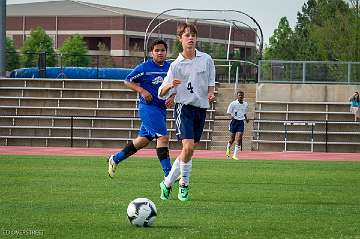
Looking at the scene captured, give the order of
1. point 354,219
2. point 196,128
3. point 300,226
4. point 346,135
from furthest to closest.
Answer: point 346,135 → point 196,128 → point 354,219 → point 300,226

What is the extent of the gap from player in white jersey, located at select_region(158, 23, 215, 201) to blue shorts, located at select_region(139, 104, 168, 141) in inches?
90.7

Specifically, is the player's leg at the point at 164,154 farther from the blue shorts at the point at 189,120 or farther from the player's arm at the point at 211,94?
the player's arm at the point at 211,94

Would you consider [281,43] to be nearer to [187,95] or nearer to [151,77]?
[151,77]

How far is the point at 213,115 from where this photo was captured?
4531 cm

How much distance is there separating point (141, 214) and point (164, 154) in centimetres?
548

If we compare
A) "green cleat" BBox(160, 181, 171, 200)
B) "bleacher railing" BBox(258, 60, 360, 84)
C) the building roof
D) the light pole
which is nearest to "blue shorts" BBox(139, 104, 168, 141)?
"green cleat" BBox(160, 181, 171, 200)

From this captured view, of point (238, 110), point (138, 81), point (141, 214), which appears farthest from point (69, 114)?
point (141, 214)

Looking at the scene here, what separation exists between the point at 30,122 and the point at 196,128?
31.3m

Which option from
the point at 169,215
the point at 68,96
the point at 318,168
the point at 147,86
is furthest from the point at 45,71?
the point at 169,215

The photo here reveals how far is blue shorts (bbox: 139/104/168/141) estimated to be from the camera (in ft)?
57.8

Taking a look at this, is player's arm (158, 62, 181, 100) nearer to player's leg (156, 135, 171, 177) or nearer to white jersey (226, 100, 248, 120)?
player's leg (156, 135, 171, 177)

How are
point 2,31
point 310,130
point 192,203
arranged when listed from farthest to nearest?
1. point 2,31
2. point 310,130
3. point 192,203

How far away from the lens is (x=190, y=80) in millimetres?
15219

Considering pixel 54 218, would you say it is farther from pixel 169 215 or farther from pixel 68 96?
pixel 68 96
